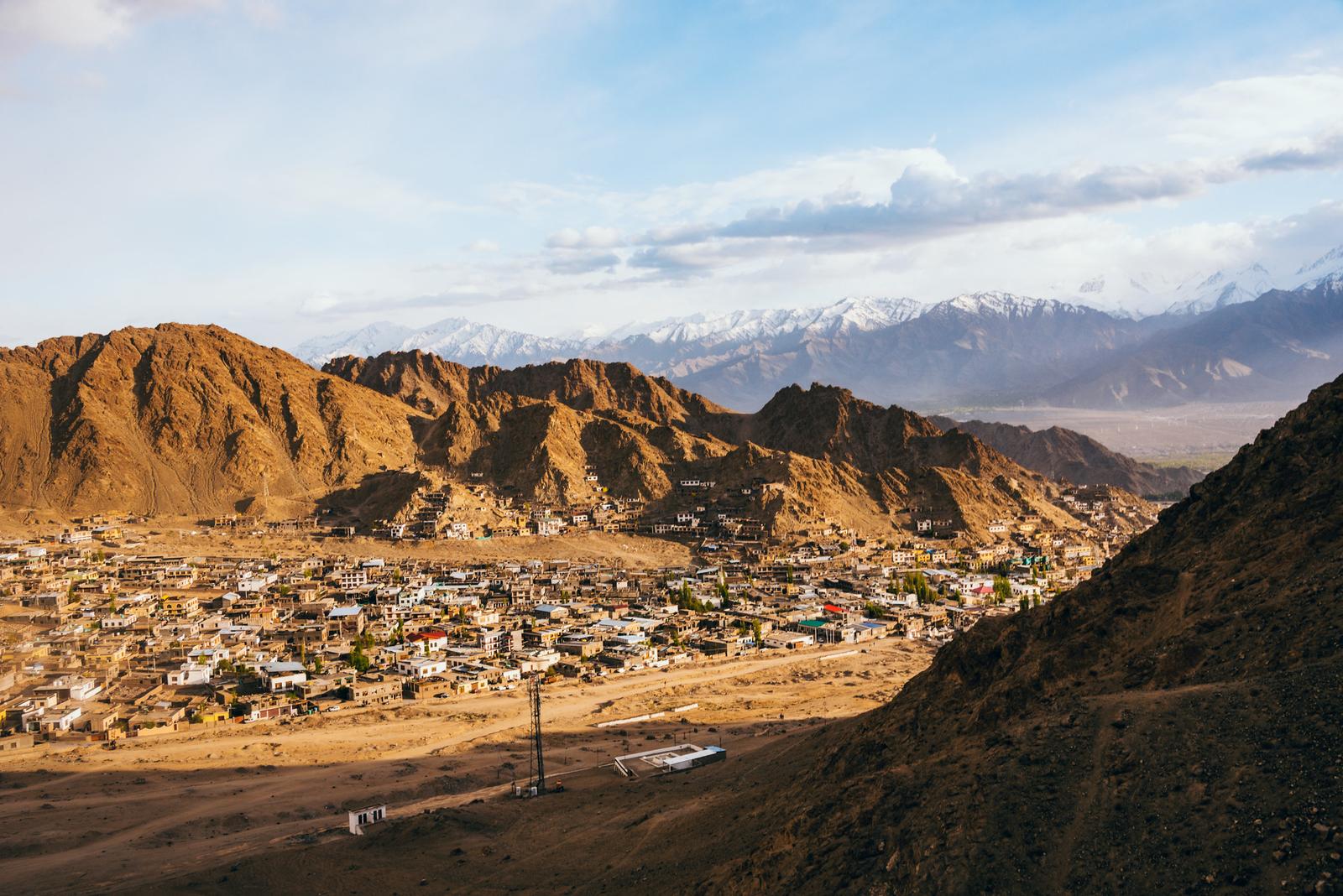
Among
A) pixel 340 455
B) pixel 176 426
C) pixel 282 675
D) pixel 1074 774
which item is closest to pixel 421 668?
pixel 282 675

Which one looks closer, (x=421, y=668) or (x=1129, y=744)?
(x=1129, y=744)

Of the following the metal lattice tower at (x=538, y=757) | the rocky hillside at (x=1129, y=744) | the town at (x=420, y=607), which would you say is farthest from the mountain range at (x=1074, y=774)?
the town at (x=420, y=607)

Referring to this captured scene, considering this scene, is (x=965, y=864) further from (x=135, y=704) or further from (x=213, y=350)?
(x=213, y=350)

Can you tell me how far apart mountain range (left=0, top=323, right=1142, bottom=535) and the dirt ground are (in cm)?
7235

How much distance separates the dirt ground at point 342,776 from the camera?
3894 cm

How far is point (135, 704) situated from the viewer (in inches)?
2537

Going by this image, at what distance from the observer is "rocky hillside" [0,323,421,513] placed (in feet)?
501

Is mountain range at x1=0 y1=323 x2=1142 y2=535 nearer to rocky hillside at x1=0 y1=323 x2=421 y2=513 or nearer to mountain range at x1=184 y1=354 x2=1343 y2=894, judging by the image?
rocky hillside at x1=0 y1=323 x2=421 y2=513

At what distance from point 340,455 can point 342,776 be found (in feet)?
418

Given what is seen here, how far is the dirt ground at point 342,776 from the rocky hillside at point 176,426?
102m

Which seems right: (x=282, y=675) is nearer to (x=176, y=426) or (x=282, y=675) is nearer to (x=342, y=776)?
(x=342, y=776)

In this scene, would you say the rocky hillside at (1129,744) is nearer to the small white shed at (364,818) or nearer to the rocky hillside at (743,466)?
the small white shed at (364,818)

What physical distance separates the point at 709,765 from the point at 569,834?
1186 cm

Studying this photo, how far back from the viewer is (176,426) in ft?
541
